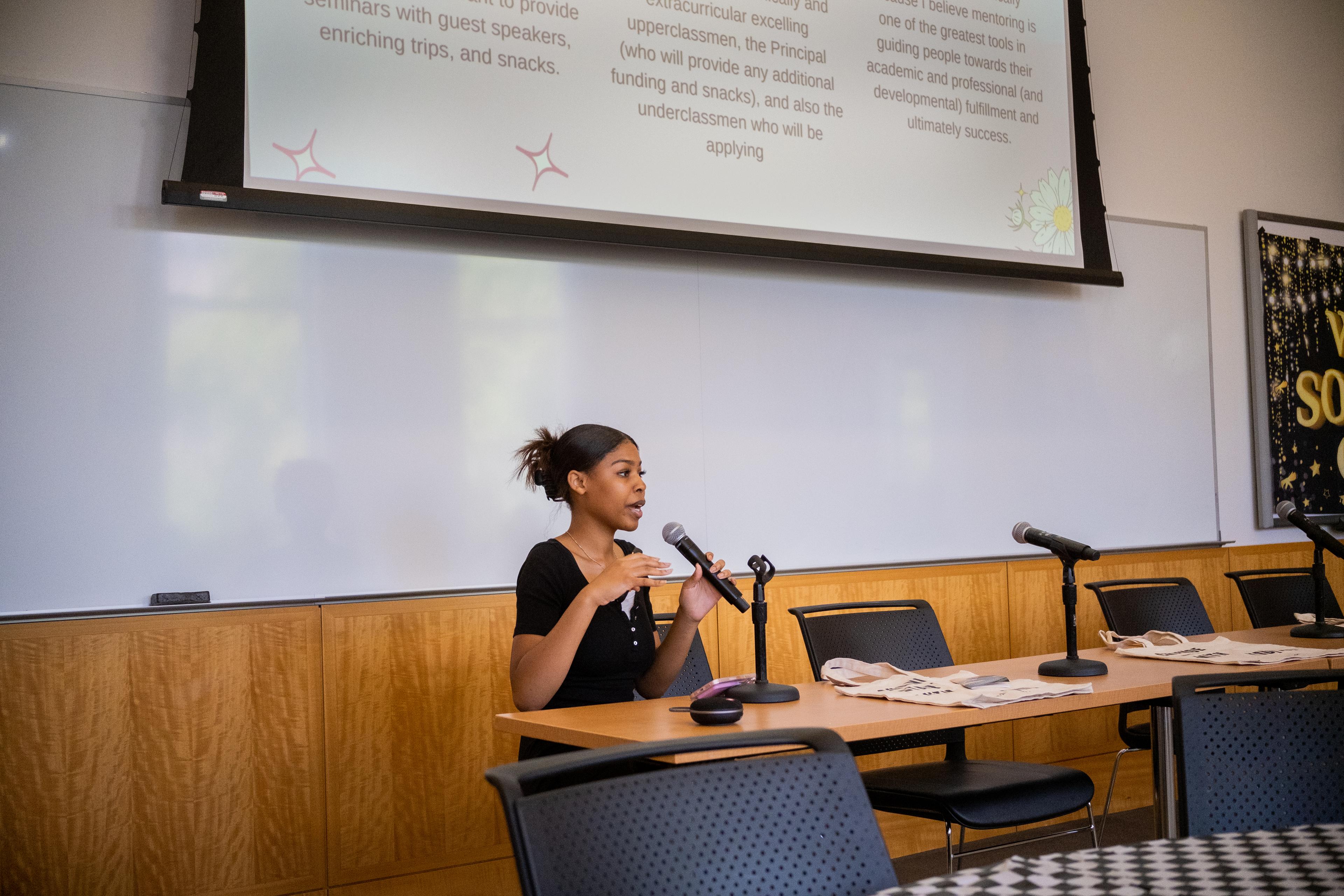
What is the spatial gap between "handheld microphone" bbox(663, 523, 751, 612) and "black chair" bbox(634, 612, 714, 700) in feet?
1.27

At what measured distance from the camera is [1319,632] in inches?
122

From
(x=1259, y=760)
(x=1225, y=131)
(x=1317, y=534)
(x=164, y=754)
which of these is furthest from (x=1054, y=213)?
(x=164, y=754)

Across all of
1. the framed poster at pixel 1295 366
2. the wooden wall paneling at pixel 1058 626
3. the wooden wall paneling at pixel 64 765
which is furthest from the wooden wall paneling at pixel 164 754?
the framed poster at pixel 1295 366

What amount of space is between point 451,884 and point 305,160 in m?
2.05

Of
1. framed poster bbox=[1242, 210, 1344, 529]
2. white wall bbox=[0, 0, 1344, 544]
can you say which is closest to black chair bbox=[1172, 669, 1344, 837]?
white wall bbox=[0, 0, 1344, 544]

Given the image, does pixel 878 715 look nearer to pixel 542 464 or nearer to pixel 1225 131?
pixel 542 464

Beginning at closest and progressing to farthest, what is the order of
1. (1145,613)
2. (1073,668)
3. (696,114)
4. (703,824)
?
(703,824)
(1073,668)
(1145,613)
(696,114)

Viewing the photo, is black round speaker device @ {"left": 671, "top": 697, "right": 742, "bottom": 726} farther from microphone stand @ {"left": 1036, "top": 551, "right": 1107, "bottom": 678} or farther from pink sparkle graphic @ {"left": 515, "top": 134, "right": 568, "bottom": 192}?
pink sparkle graphic @ {"left": 515, "top": 134, "right": 568, "bottom": 192}

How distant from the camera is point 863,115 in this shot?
4.04 metres

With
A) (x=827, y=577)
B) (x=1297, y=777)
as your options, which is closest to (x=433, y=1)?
(x=827, y=577)

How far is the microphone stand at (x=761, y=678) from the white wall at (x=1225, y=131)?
3250 millimetres

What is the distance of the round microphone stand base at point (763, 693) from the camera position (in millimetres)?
2213

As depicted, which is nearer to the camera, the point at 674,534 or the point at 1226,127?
the point at 674,534

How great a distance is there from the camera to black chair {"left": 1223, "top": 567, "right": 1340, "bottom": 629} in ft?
12.6
